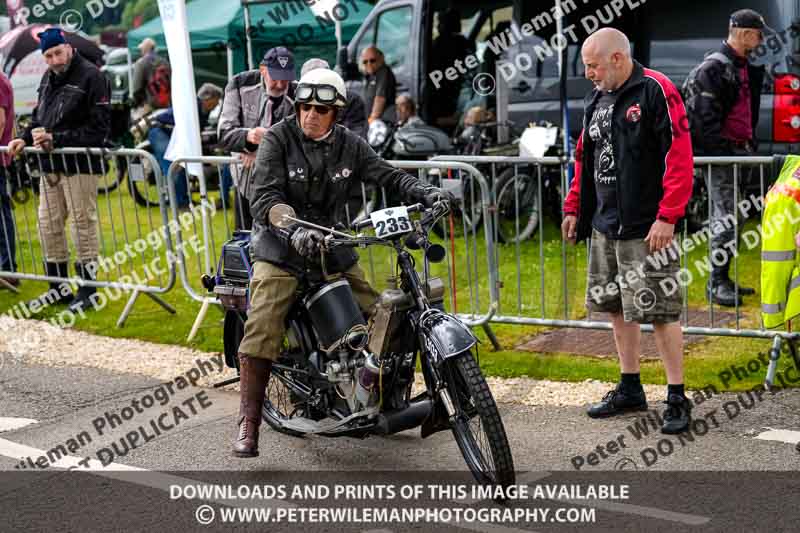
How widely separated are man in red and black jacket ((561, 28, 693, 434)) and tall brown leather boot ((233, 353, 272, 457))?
1.83 m

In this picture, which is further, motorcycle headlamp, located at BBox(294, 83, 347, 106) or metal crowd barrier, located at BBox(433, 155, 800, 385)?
metal crowd barrier, located at BBox(433, 155, 800, 385)

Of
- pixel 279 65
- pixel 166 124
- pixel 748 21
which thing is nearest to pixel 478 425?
pixel 279 65

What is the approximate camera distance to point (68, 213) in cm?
948

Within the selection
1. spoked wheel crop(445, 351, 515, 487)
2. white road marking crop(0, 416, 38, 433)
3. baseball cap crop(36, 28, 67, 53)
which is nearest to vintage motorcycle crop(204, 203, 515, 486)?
spoked wheel crop(445, 351, 515, 487)

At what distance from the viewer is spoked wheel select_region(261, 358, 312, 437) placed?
5633 mm

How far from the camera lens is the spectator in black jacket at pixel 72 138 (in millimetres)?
9141

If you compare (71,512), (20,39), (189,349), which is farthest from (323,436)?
(20,39)

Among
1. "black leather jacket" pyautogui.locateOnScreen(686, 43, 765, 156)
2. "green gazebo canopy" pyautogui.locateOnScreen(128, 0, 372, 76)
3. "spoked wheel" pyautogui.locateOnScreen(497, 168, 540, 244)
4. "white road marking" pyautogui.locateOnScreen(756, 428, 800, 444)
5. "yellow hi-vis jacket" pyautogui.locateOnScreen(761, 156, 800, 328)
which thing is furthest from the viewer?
"green gazebo canopy" pyautogui.locateOnScreen(128, 0, 372, 76)

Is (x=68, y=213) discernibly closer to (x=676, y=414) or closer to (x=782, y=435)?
(x=676, y=414)

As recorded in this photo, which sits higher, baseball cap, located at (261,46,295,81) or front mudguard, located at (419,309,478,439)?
baseball cap, located at (261,46,295,81)

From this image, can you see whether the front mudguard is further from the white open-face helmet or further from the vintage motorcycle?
the white open-face helmet

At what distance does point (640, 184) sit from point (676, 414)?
116cm

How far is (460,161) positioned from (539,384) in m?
1.79

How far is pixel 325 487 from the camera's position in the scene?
16.9 ft
